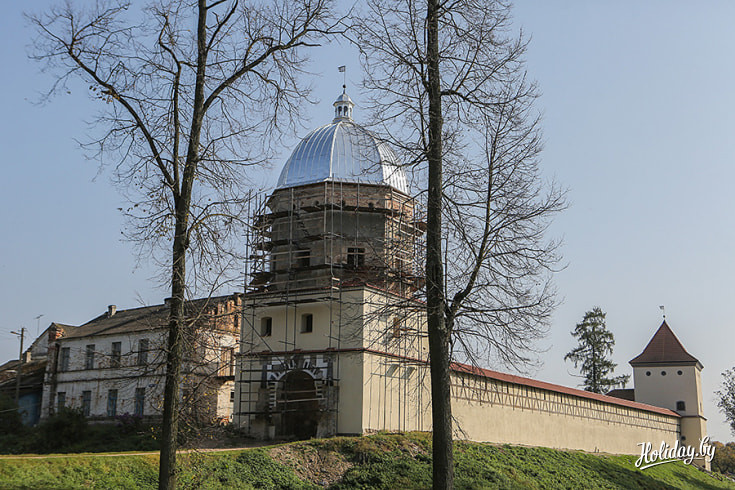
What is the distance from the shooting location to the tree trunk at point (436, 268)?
12289mm

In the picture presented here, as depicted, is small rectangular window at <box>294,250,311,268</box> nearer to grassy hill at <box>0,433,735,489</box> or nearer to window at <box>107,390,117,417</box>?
grassy hill at <box>0,433,735,489</box>

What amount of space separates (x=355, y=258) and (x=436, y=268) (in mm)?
16438

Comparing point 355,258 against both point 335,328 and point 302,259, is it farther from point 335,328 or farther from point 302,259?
point 335,328

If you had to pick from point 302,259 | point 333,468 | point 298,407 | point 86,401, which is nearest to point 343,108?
point 302,259

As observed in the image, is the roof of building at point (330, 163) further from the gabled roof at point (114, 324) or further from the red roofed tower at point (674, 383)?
the red roofed tower at point (674, 383)

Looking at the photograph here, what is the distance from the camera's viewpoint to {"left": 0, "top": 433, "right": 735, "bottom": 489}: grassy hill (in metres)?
15.7

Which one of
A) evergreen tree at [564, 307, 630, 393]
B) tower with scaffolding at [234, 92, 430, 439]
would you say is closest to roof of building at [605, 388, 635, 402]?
evergreen tree at [564, 307, 630, 393]

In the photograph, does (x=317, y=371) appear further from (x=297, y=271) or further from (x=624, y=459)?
(x=624, y=459)

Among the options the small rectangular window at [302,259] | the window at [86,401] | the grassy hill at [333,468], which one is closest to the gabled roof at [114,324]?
the window at [86,401]

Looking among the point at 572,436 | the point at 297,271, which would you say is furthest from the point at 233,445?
the point at 572,436

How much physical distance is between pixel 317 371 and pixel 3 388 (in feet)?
87.7

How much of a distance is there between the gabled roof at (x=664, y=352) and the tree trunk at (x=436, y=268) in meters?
53.0

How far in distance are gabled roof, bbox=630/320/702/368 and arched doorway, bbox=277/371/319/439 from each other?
132ft

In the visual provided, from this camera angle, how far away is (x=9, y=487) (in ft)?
46.9
